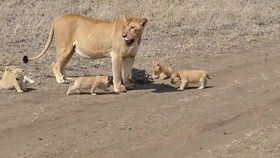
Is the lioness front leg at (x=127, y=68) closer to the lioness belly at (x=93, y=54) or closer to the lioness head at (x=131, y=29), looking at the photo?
the lioness belly at (x=93, y=54)

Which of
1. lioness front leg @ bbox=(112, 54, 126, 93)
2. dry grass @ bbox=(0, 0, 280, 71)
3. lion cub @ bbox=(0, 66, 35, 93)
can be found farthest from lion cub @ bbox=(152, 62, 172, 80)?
lion cub @ bbox=(0, 66, 35, 93)

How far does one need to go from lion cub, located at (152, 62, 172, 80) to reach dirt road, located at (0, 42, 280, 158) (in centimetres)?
28

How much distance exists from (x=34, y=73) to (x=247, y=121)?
5.16m

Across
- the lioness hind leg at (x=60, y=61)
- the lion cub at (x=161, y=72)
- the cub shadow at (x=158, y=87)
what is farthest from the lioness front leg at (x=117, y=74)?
the lion cub at (x=161, y=72)

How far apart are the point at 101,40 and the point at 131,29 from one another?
35.6 inches

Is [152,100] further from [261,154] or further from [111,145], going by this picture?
[261,154]

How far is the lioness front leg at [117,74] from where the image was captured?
12.4 metres

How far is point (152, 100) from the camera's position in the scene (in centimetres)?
1182

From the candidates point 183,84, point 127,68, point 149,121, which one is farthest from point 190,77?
point 149,121

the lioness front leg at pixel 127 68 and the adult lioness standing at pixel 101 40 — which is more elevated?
the adult lioness standing at pixel 101 40

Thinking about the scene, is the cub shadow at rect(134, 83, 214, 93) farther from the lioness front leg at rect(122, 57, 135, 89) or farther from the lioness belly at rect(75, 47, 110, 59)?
the lioness belly at rect(75, 47, 110, 59)

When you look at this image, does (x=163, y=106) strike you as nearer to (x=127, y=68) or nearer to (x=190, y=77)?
(x=190, y=77)

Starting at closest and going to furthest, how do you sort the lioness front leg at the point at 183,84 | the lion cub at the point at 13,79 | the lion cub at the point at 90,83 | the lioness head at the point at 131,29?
the lion cub at the point at 90,83, the lioness head at the point at 131,29, the lion cub at the point at 13,79, the lioness front leg at the point at 183,84

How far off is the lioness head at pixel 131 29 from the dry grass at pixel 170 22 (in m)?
3.49
